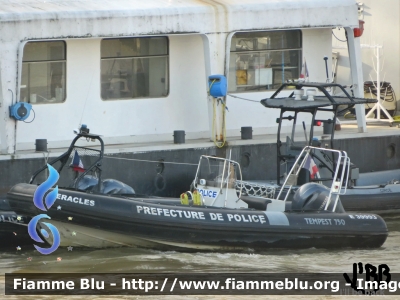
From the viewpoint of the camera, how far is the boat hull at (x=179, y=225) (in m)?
12.5

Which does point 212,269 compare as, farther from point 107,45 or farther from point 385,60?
point 385,60

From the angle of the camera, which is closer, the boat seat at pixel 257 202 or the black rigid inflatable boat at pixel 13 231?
the black rigid inflatable boat at pixel 13 231

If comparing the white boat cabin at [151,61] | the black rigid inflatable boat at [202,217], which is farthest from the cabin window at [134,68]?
the black rigid inflatable boat at [202,217]

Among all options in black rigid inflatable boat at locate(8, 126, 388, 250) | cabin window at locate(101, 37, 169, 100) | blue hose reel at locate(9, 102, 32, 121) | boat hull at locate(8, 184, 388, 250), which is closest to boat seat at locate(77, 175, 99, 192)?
black rigid inflatable boat at locate(8, 126, 388, 250)

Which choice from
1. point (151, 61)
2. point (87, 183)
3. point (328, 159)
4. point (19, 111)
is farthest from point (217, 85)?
point (87, 183)

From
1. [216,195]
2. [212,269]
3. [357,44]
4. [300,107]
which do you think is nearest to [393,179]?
[357,44]

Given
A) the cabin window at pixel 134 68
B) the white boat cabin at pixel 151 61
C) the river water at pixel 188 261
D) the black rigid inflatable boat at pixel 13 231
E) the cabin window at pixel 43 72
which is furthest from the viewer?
the cabin window at pixel 134 68

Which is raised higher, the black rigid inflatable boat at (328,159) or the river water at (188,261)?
the black rigid inflatable boat at (328,159)

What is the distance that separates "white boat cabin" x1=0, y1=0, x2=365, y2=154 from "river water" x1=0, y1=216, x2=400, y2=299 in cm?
300

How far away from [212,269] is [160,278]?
83 centimetres

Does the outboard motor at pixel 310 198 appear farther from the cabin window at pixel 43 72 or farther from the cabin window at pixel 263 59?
the cabin window at pixel 43 72

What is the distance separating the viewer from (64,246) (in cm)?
1295

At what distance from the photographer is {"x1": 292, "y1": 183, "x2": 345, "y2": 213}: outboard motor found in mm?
13539

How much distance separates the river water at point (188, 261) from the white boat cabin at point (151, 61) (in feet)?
9.85
